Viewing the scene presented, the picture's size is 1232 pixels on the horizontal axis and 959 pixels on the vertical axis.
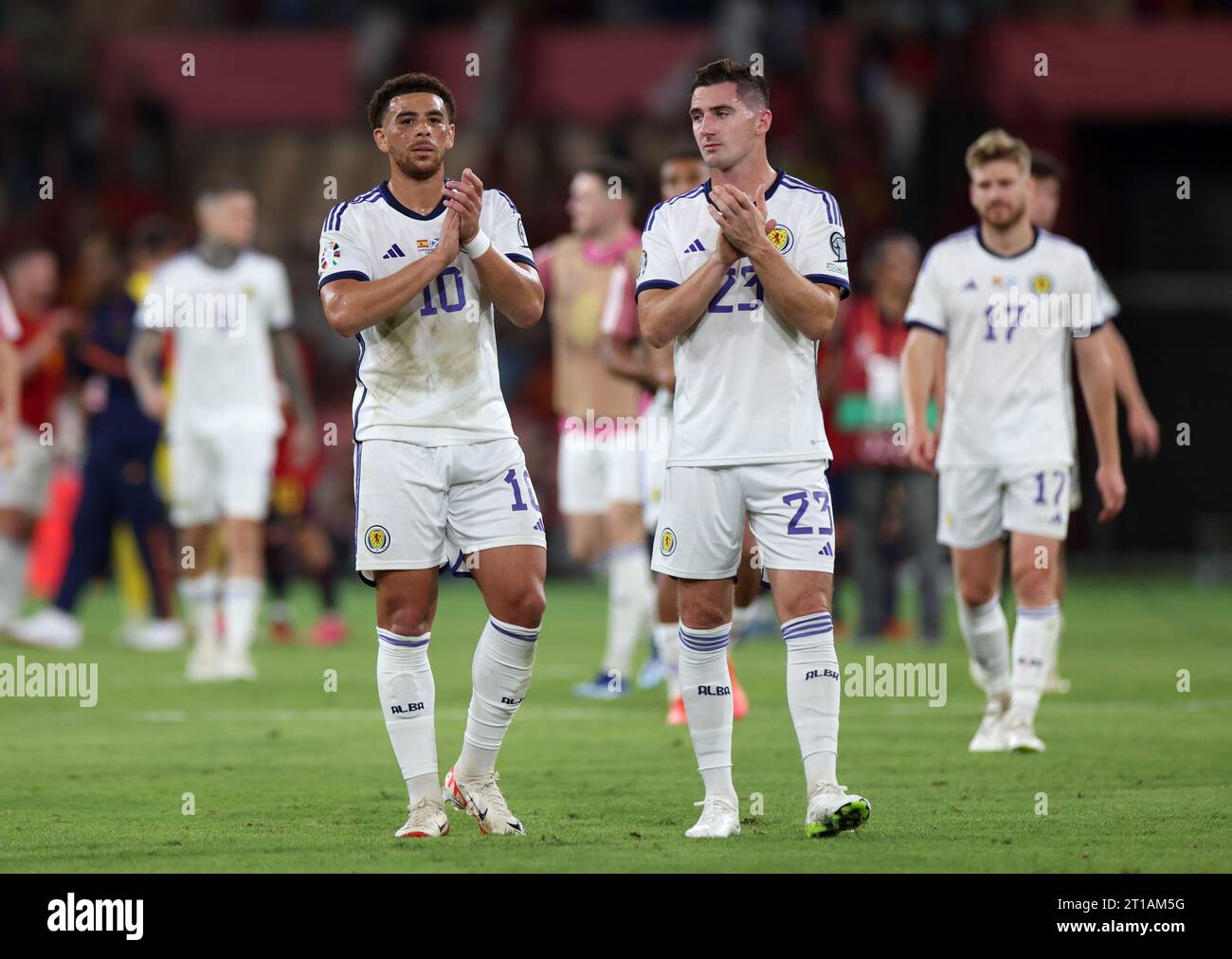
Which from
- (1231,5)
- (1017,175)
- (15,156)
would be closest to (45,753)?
(1017,175)

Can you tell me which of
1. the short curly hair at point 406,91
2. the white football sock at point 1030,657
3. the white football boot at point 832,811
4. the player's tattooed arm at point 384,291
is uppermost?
the short curly hair at point 406,91

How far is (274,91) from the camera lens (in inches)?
957

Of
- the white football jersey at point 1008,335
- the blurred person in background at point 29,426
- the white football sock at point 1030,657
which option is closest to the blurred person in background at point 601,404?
the white football jersey at point 1008,335

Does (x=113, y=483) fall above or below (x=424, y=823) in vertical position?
above

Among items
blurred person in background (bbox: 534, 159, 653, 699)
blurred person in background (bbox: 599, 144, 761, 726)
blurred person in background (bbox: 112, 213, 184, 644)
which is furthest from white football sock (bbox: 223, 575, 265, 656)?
blurred person in background (bbox: 599, 144, 761, 726)

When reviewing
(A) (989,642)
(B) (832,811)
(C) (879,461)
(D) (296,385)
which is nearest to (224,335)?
(D) (296,385)

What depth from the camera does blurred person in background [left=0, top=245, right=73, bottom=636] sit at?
47.5 ft

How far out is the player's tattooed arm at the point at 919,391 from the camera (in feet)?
28.6

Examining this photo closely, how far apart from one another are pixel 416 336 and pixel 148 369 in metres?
6.68

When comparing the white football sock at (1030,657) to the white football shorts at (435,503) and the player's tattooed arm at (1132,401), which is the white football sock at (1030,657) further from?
the white football shorts at (435,503)

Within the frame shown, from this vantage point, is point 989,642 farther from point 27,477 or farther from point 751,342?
point 27,477

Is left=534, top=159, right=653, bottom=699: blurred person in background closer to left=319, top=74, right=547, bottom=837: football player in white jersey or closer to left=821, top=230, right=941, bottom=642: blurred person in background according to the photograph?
left=821, top=230, right=941, bottom=642: blurred person in background

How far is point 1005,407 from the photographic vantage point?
8.75 m

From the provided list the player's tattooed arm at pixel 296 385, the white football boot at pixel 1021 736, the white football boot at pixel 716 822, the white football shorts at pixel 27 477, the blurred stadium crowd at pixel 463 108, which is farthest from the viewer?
the blurred stadium crowd at pixel 463 108
